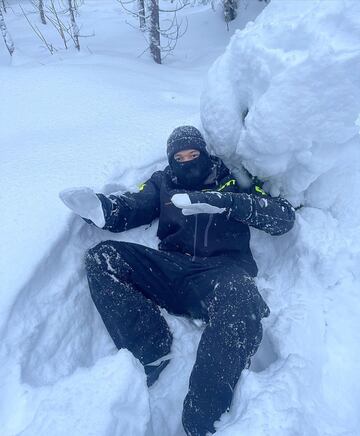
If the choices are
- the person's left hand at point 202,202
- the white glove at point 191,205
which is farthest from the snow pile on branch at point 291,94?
the white glove at point 191,205

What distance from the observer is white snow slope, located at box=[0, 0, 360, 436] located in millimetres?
1661

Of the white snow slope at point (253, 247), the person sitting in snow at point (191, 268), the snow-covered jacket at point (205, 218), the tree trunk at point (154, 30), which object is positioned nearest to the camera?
the white snow slope at point (253, 247)

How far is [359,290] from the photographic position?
215 centimetres

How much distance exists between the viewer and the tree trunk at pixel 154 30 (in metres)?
5.42

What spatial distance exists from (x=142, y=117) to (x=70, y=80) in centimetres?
113

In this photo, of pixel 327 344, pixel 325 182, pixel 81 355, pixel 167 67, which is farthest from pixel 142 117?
pixel 167 67

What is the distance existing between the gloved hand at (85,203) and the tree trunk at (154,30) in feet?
14.0

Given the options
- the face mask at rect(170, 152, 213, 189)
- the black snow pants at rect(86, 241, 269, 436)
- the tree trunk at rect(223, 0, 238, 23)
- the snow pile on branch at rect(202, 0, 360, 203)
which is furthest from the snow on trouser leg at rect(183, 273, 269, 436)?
the tree trunk at rect(223, 0, 238, 23)

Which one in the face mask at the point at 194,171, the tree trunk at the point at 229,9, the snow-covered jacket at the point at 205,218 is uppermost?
the face mask at the point at 194,171

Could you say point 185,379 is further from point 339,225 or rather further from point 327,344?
point 339,225

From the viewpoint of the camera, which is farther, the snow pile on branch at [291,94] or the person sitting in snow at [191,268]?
the snow pile on branch at [291,94]

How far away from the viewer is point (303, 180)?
7.88ft

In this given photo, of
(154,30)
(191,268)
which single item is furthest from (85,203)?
(154,30)

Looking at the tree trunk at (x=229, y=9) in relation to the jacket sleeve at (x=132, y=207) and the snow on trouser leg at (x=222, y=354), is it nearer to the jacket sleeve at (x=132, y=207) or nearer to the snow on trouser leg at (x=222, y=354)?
the jacket sleeve at (x=132, y=207)
